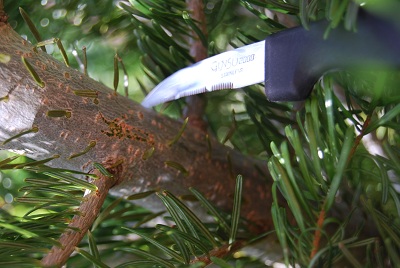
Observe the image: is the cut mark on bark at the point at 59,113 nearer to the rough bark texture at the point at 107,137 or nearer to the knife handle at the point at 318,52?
the rough bark texture at the point at 107,137

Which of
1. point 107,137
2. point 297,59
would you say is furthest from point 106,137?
point 297,59

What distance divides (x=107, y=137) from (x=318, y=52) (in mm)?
131

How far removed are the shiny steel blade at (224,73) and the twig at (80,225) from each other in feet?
0.26

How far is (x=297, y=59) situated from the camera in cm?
28

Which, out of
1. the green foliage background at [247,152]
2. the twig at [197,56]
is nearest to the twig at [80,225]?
the green foliage background at [247,152]

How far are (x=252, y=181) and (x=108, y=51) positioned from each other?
0.61 ft

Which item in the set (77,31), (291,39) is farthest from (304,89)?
(77,31)

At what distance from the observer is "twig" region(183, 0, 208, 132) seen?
1.32 feet

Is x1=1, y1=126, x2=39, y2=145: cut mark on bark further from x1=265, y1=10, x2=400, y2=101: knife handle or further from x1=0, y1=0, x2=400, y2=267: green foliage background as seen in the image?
x1=265, y1=10, x2=400, y2=101: knife handle

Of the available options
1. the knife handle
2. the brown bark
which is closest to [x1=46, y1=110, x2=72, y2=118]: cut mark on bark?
the brown bark

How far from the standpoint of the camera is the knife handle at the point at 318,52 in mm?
236

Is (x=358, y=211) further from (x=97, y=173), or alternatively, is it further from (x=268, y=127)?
(x=97, y=173)

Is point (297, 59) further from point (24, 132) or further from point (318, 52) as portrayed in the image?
point (24, 132)

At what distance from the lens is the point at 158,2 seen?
37 centimetres
